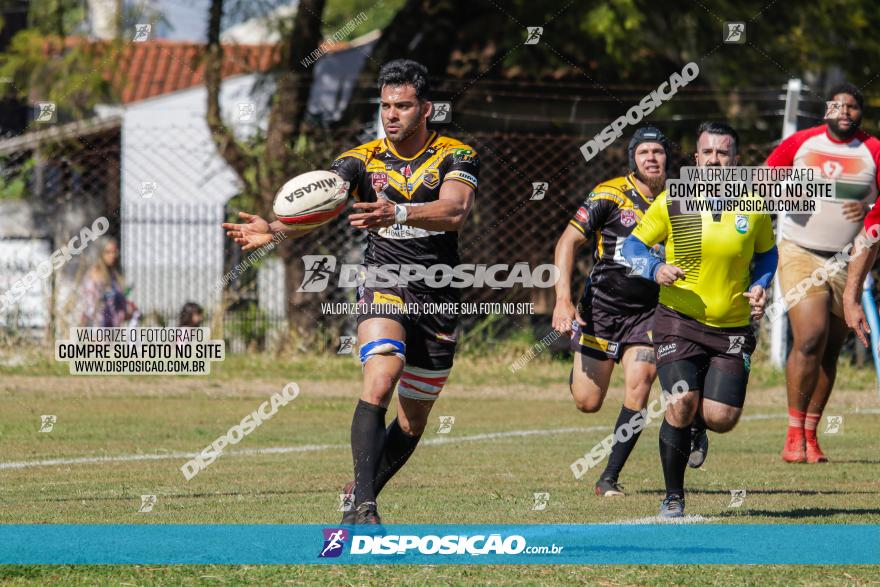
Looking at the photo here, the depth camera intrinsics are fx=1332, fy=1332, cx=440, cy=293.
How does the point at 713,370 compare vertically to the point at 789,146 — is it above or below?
below

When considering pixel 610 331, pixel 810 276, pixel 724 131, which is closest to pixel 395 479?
pixel 610 331

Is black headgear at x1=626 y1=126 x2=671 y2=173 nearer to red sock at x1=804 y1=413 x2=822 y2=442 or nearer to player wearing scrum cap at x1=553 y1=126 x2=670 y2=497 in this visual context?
player wearing scrum cap at x1=553 y1=126 x2=670 y2=497

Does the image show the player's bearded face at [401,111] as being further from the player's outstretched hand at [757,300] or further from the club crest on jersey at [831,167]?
the club crest on jersey at [831,167]

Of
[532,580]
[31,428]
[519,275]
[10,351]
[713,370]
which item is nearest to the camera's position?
[532,580]

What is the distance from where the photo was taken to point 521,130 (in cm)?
2277

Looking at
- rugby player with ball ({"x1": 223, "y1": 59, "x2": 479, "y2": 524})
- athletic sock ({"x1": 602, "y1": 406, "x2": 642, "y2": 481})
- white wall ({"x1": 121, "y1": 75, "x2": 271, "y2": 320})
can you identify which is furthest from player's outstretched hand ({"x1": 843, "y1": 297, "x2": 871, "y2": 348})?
white wall ({"x1": 121, "y1": 75, "x2": 271, "y2": 320})

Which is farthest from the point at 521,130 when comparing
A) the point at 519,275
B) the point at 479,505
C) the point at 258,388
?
the point at 479,505

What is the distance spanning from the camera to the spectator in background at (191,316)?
17723mm

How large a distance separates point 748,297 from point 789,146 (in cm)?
320

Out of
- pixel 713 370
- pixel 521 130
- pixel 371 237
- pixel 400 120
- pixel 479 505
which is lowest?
pixel 479 505

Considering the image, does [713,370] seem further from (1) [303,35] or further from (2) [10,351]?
(1) [303,35]

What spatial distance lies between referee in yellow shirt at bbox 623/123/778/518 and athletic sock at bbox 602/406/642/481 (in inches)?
43.7

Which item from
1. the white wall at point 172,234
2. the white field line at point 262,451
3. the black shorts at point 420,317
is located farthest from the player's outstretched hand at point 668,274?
the white wall at point 172,234

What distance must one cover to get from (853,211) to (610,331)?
2399 millimetres
